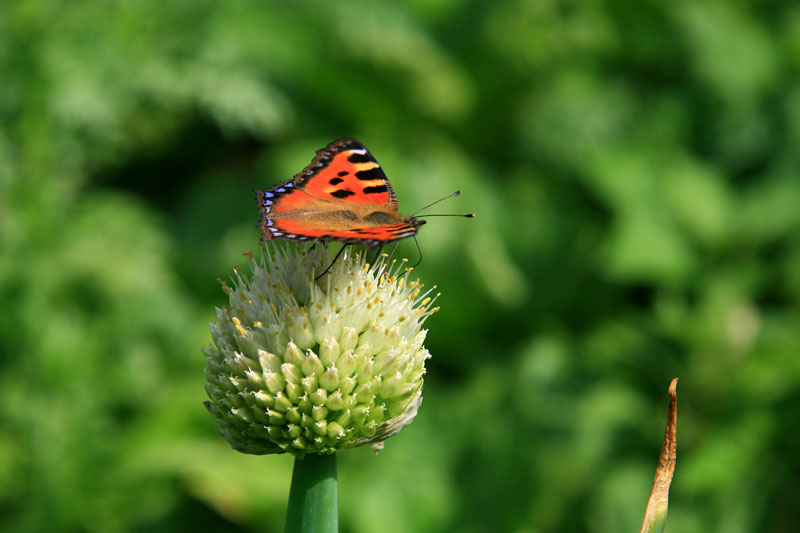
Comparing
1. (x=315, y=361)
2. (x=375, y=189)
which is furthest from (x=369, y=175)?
(x=315, y=361)

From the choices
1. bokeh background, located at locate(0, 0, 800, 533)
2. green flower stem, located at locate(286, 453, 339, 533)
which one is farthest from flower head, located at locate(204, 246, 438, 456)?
bokeh background, located at locate(0, 0, 800, 533)

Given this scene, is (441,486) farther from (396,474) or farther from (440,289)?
(440,289)

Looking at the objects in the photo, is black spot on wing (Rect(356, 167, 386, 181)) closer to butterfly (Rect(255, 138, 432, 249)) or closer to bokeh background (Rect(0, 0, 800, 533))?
butterfly (Rect(255, 138, 432, 249))

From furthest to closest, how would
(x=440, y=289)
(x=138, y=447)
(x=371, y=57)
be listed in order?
(x=371, y=57), (x=440, y=289), (x=138, y=447)

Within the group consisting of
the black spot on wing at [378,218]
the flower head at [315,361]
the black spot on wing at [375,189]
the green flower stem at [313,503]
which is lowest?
the green flower stem at [313,503]

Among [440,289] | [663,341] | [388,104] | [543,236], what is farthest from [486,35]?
[663,341]

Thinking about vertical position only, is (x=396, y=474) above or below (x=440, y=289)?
below

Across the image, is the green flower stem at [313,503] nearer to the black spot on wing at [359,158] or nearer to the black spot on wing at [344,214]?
the black spot on wing at [344,214]

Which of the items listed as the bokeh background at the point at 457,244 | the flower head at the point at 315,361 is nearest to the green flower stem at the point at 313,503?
the flower head at the point at 315,361
